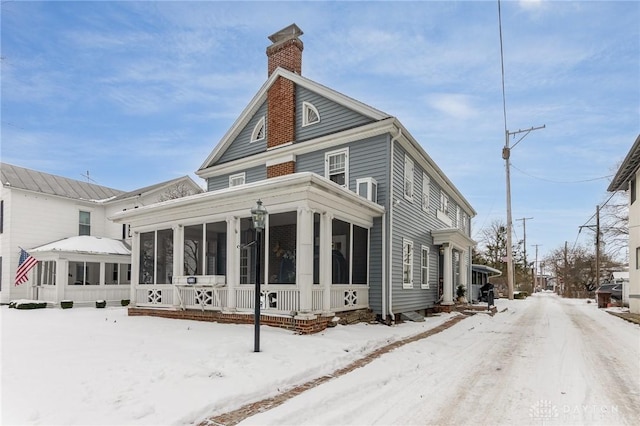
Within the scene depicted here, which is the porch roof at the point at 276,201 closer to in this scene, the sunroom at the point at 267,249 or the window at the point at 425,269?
the sunroom at the point at 267,249

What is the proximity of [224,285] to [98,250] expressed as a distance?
13365mm

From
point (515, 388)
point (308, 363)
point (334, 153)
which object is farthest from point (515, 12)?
point (308, 363)

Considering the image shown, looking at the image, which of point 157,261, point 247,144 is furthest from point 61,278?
point 247,144

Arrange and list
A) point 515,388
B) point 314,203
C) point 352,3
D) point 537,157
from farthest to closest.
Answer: point 537,157 → point 352,3 → point 314,203 → point 515,388

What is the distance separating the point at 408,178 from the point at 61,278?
16955 millimetres

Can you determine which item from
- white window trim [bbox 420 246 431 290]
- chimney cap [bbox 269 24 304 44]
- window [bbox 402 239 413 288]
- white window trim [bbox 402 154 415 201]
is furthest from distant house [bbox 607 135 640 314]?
chimney cap [bbox 269 24 304 44]

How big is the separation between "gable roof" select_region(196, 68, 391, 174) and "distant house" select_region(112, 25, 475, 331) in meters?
0.04

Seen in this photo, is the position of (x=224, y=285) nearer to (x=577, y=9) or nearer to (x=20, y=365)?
(x=20, y=365)

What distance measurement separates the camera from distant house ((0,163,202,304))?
Answer: 19625 millimetres

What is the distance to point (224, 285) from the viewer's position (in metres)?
10.7

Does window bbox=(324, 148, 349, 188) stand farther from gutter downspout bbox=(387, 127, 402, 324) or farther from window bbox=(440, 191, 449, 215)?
window bbox=(440, 191, 449, 215)

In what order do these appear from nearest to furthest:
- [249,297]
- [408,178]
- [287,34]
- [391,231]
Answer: [249,297], [391,231], [408,178], [287,34]

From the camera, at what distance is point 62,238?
70.9 feet

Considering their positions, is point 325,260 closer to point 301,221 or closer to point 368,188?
point 301,221
